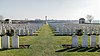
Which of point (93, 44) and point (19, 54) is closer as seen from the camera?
point (19, 54)

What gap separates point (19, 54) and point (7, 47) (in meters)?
2.91

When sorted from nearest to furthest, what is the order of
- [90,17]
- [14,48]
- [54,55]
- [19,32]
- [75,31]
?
[54,55], [14,48], [19,32], [75,31], [90,17]

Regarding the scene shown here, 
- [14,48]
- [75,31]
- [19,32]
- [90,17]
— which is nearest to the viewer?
[14,48]

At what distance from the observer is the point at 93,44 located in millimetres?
14719

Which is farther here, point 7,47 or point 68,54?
point 7,47

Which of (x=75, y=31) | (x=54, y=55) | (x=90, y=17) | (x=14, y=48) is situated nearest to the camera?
(x=54, y=55)

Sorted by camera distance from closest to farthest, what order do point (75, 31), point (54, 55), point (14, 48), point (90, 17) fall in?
point (54, 55) → point (14, 48) → point (75, 31) → point (90, 17)

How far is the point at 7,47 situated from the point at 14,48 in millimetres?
510

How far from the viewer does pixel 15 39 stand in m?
14.6

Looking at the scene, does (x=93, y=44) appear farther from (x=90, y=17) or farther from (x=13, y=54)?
(x=90, y=17)

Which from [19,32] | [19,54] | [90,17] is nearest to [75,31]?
[19,32]

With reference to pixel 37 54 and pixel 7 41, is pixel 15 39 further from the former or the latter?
pixel 37 54

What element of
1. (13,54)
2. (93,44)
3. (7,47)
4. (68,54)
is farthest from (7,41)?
(93,44)

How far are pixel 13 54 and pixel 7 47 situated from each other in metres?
2.74
